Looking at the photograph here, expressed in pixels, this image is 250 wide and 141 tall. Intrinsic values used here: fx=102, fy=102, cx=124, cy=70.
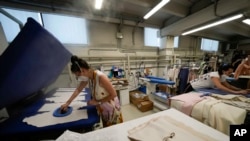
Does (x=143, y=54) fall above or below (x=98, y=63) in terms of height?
above

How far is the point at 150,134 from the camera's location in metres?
0.67

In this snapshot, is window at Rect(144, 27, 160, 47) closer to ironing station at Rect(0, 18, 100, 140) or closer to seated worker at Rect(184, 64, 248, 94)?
seated worker at Rect(184, 64, 248, 94)

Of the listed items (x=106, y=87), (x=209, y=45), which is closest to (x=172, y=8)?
(x=106, y=87)

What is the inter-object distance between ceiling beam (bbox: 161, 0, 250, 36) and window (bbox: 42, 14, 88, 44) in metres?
3.14

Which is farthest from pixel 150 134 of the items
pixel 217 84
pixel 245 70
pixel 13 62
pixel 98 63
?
pixel 245 70

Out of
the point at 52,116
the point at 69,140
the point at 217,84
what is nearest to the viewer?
the point at 69,140

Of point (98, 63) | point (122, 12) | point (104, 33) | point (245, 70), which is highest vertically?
point (122, 12)

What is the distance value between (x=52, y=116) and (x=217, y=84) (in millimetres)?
2611

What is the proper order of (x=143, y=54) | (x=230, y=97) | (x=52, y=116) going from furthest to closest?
(x=143, y=54)
(x=230, y=97)
(x=52, y=116)

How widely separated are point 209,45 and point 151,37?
469 centimetres

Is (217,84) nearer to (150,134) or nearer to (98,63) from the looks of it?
(150,134)

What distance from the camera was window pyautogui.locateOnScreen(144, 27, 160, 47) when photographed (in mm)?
4337

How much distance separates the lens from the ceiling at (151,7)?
2385mm

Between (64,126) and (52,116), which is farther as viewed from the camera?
(52,116)
